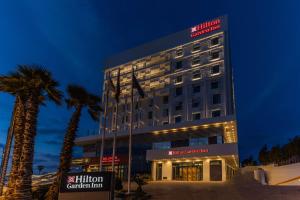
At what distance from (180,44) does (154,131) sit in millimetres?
22156

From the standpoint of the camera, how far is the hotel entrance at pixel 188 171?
48.0 meters

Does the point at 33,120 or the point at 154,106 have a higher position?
the point at 154,106

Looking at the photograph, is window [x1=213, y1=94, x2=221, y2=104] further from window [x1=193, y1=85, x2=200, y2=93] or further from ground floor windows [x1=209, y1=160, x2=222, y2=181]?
ground floor windows [x1=209, y1=160, x2=222, y2=181]

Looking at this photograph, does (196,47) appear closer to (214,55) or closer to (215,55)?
(214,55)

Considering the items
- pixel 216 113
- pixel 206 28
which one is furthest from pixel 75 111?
pixel 206 28

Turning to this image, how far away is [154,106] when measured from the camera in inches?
2520

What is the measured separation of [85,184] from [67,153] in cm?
791

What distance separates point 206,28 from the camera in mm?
60594

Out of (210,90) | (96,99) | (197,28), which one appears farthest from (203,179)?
(197,28)

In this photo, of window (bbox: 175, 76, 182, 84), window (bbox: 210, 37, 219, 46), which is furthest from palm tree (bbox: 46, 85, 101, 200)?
window (bbox: 210, 37, 219, 46)

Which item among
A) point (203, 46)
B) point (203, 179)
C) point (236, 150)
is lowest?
point (203, 179)

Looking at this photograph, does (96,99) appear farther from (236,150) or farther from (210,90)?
(210,90)

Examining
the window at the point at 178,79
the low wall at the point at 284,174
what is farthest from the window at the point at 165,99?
the low wall at the point at 284,174

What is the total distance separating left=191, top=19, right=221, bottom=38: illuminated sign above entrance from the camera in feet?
195
